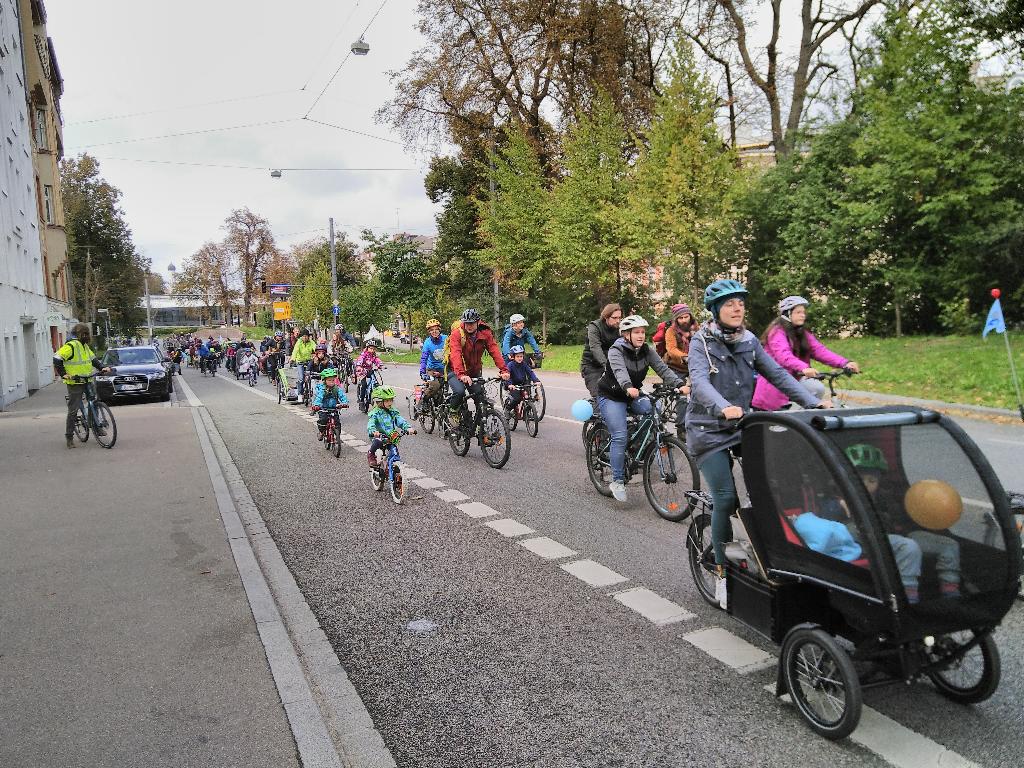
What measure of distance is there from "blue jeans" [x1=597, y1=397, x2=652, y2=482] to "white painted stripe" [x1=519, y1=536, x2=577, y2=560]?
3.99ft

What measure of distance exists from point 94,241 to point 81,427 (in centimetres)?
5957

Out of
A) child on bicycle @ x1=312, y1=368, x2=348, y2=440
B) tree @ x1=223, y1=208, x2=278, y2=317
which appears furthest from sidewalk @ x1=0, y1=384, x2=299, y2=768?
tree @ x1=223, y1=208, x2=278, y2=317

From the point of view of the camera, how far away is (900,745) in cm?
311

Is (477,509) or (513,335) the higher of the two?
(513,335)

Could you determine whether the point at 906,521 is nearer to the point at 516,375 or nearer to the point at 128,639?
the point at 128,639

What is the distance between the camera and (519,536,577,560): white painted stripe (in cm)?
591

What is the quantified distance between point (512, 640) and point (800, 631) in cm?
170

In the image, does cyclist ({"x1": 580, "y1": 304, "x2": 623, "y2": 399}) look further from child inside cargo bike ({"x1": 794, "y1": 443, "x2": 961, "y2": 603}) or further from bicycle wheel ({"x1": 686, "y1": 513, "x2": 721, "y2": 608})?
child inside cargo bike ({"x1": 794, "y1": 443, "x2": 961, "y2": 603})

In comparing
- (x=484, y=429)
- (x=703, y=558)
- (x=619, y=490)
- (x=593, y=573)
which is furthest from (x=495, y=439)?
(x=703, y=558)

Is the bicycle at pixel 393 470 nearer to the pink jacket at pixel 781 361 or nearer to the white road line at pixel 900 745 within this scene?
the pink jacket at pixel 781 361

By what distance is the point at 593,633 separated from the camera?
4.41m

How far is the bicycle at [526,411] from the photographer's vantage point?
12.4m

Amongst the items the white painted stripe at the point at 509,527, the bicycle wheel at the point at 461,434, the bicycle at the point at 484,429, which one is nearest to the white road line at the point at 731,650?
the white painted stripe at the point at 509,527

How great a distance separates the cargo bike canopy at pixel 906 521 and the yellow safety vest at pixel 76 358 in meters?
11.3
